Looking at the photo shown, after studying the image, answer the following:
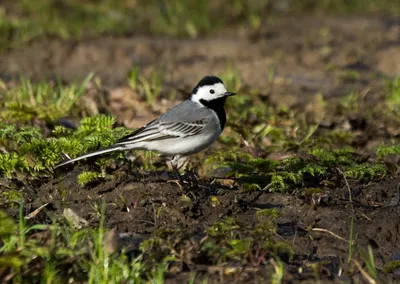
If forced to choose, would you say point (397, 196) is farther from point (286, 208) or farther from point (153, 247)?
point (153, 247)

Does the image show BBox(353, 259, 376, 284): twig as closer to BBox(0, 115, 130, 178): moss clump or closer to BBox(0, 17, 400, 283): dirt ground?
BBox(0, 17, 400, 283): dirt ground

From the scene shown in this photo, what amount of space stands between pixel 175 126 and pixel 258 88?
3.50m

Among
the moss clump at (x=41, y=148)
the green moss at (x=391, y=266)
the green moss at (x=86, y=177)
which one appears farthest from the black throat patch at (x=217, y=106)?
the green moss at (x=391, y=266)

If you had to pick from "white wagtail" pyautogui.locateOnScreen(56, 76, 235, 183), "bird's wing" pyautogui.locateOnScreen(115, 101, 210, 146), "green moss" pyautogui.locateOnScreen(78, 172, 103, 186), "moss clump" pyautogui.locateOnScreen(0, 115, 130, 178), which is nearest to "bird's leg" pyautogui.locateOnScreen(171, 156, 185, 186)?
"white wagtail" pyautogui.locateOnScreen(56, 76, 235, 183)

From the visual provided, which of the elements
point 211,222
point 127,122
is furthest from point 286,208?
point 127,122

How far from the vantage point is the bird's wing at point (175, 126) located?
646 cm

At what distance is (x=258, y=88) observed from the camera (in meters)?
9.96

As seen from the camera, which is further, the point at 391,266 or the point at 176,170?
the point at 176,170

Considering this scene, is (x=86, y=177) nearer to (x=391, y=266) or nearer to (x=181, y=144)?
(x=181, y=144)

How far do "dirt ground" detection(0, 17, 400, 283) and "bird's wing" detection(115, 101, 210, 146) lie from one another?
0.32 metres

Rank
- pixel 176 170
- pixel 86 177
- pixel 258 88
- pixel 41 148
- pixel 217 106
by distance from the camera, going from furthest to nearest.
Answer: pixel 258 88 → pixel 217 106 → pixel 176 170 → pixel 41 148 → pixel 86 177

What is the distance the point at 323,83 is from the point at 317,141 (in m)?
3.18

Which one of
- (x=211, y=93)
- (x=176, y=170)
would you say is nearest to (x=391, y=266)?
(x=176, y=170)

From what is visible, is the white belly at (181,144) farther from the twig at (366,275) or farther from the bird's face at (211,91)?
A: the twig at (366,275)
